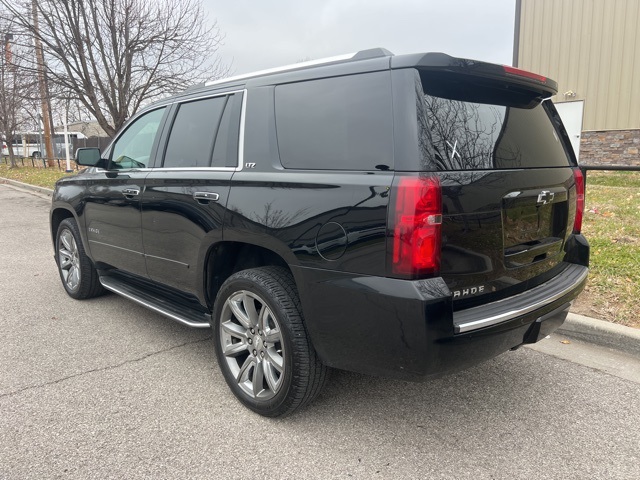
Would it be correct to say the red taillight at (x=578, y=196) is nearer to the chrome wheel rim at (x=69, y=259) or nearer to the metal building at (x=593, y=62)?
the chrome wheel rim at (x=69, y=259)

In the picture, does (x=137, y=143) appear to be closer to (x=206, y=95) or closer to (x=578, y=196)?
(x=206, y=95)

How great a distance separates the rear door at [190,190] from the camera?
10.3 ft

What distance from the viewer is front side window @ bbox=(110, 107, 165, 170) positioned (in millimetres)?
4004

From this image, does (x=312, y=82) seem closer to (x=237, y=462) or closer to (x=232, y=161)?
(x=232, y=161)

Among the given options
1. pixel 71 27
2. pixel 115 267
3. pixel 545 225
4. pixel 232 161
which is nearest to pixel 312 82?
pixel 232 161

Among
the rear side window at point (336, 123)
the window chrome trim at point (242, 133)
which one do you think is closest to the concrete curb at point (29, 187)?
the window chrome trim at point (242, 133)

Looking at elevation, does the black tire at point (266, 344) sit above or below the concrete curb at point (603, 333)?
above

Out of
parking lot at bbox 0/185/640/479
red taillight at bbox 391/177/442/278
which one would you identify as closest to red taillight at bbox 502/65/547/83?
red taillight at bbox 391/177/442/278

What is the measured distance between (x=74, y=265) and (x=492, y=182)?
4220 mm

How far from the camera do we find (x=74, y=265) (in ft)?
16.7

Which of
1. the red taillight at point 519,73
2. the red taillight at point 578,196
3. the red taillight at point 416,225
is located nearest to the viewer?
the red taillight at point 416,225

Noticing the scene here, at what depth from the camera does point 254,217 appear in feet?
9.18

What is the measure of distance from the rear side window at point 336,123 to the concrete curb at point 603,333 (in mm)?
2462

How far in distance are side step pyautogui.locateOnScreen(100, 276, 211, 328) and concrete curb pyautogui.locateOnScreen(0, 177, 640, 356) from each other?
2697mm
